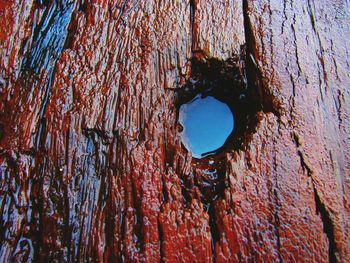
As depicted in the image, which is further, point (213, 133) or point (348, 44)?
point (348, 44)

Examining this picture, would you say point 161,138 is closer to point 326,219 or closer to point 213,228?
point 213,228

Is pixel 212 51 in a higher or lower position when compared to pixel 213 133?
higher

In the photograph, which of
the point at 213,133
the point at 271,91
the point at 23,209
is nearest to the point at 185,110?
the point at 213,133

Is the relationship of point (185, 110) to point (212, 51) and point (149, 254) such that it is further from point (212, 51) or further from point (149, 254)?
point (149, 254)

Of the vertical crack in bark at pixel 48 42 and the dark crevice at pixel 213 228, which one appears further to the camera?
the vertical crack in bark at pixel 48 42

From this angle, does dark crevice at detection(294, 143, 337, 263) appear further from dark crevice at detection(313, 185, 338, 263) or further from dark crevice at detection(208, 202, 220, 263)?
dark crevice at detection(208, 202, 220, 263)

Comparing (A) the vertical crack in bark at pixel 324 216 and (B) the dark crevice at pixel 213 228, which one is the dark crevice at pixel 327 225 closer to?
(A) the vertical crack in bark at pixel 324 216

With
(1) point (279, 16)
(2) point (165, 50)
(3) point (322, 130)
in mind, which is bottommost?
(3) point (322, 130)

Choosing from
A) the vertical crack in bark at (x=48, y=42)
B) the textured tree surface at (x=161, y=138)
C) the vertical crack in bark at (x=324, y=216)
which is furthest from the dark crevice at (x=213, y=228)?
the vertical crack in bark at (x=48, y=42)

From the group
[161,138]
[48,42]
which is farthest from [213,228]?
[48,42]

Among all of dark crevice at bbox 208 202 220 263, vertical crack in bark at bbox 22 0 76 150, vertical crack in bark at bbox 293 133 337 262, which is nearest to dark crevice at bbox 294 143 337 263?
vertical crack in bark at bbox 293 133 337 262
